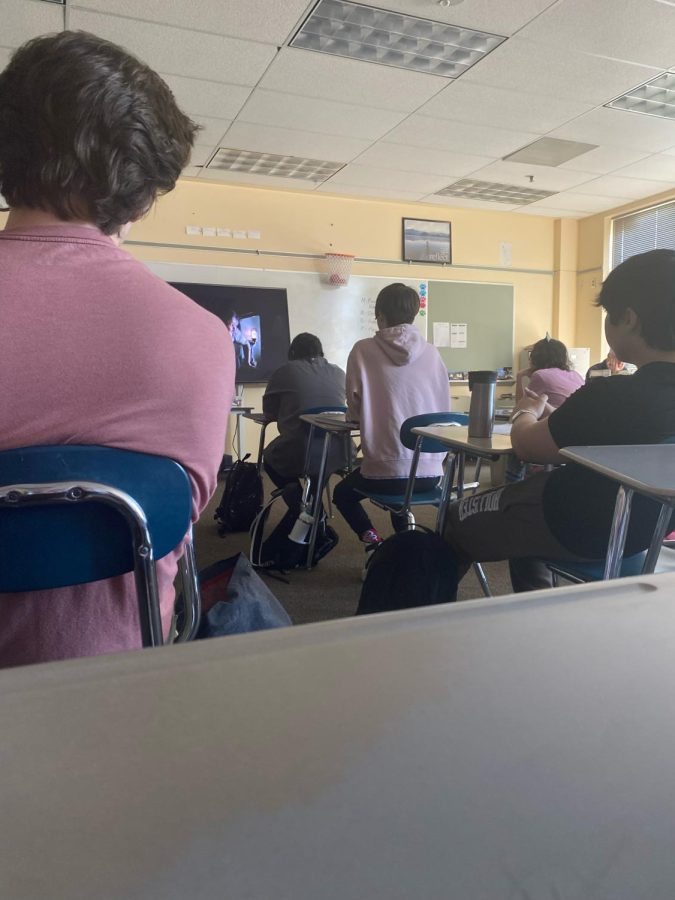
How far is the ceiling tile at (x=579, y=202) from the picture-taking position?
5.98 meters

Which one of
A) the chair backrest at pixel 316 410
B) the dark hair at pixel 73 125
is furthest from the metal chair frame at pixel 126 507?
the chair backrest at pixel 316 410

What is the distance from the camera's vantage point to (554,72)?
Result: 355cm

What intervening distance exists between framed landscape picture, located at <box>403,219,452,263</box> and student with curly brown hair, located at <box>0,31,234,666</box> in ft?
18.4

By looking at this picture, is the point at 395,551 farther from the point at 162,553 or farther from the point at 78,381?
the point at 78,381

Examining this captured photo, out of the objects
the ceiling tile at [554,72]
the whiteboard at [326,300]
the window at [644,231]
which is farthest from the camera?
the window at [644,231]

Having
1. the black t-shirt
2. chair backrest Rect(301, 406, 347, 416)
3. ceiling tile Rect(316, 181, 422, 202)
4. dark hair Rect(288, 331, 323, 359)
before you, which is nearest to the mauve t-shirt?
the black t-shirt

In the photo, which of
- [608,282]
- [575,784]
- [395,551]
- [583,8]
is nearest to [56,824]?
[575,784]

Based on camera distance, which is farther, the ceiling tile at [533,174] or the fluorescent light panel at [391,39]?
the ceiling tile at [533,174]

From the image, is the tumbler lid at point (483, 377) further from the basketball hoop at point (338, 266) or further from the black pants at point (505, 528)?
the basketball hoop at point (338, 266)

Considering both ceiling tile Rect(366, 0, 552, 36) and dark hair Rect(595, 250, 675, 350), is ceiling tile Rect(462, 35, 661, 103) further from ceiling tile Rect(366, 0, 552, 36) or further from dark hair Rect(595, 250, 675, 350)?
dark hair Rect(595, 250, 675, 350)

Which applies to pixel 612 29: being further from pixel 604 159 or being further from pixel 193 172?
pixel 193 172

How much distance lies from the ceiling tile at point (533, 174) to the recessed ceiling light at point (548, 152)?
0.34 ft

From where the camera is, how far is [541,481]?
5.21 feet

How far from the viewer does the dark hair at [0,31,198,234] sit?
84 centimetres
